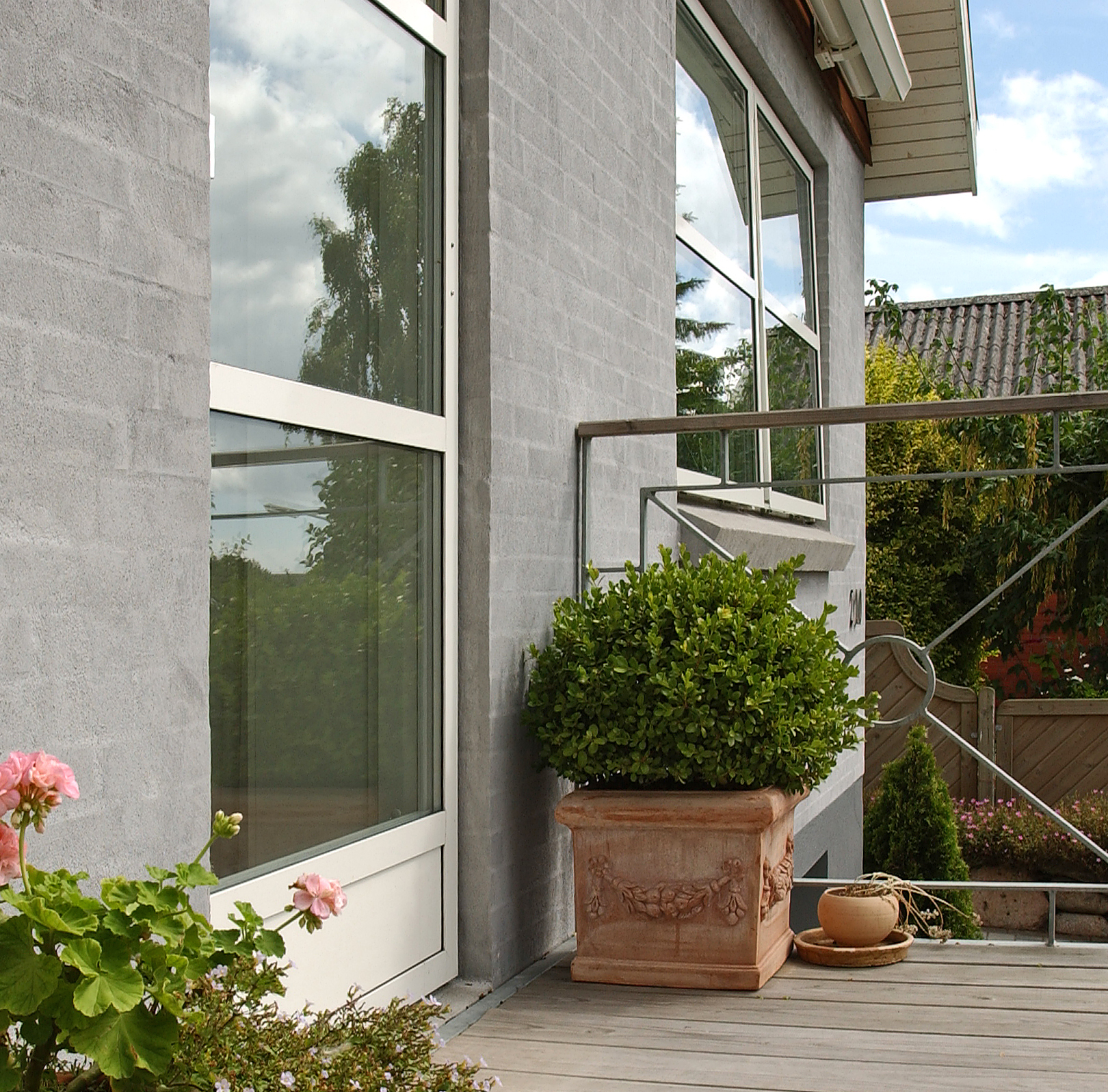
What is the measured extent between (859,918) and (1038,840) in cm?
488

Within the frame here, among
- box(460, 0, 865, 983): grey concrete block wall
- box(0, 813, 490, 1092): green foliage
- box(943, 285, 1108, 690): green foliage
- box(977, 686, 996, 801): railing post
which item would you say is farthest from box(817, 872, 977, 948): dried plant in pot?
box(943, 285, 1108, 690): green foliage

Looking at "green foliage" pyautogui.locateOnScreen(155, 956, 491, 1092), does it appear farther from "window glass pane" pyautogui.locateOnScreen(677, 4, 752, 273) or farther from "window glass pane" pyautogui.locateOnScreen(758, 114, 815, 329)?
"window glass pane" pyautogui.locateOnScreen(758, 114, 815, 329)

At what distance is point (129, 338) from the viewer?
1660 mm

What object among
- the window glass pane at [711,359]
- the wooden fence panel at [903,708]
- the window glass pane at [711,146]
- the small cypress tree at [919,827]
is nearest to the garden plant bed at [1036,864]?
the wooden fence panel at [903,708]

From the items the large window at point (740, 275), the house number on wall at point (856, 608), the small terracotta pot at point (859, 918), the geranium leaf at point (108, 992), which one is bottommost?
the small terracotta pot at point (859, 918)

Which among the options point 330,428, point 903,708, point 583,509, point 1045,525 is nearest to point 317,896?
point 330,428

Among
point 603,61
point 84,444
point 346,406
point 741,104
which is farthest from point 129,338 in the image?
point 741,104

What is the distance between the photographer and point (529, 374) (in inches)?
118

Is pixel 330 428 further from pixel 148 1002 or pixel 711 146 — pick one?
pixel 711 146

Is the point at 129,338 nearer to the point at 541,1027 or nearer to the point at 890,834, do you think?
the point at 541,1027

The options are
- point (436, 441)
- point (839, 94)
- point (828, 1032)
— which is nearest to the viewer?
point (828, 1032)

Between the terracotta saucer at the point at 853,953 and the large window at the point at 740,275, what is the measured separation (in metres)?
1.52

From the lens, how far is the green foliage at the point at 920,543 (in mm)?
9703

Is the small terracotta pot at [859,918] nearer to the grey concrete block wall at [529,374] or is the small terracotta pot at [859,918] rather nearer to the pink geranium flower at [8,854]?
the grey concrete block wall at [529,374]
